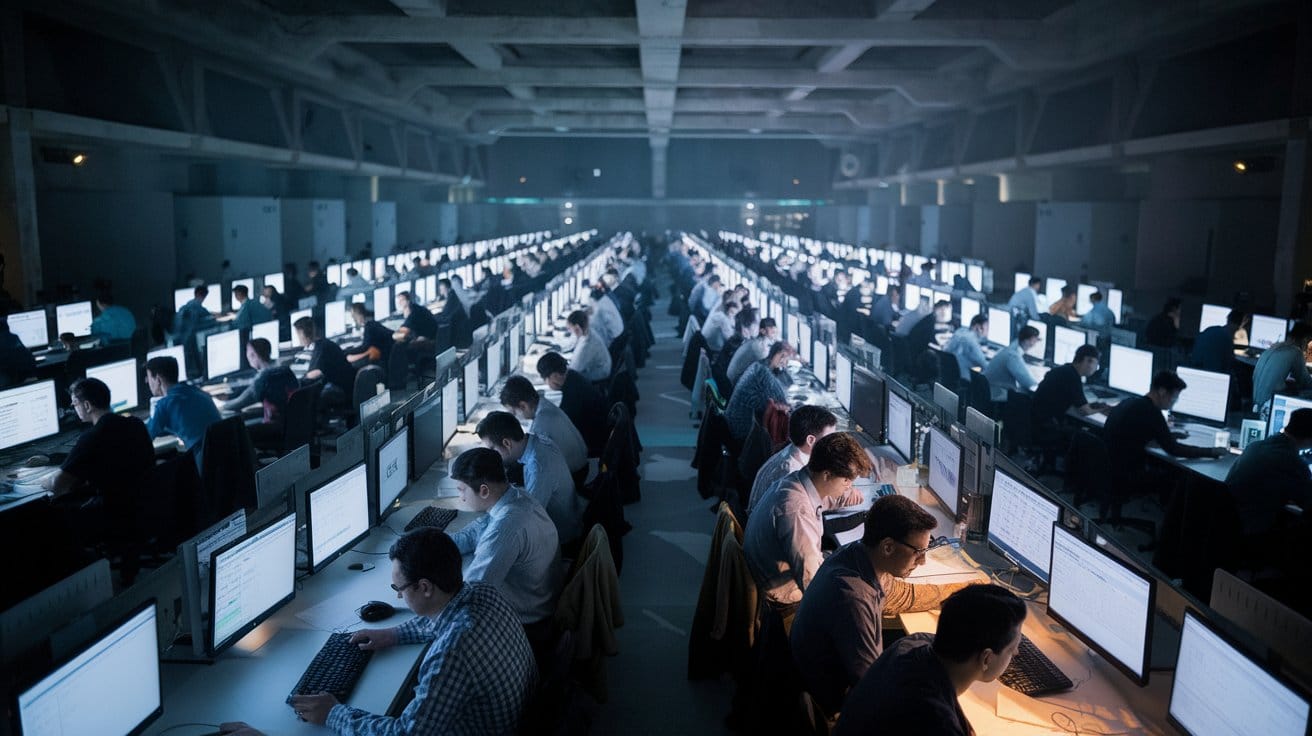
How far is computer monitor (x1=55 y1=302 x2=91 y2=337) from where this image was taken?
9414 millimetres

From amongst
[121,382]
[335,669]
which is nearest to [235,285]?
[121,382]

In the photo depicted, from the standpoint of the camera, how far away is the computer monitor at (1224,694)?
2166mm

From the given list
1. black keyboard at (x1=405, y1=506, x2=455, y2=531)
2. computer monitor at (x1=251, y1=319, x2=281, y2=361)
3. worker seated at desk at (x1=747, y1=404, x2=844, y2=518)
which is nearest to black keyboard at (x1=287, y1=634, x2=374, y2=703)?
black keyboard at (x1=405, y1=506, x2=455, y2=531)

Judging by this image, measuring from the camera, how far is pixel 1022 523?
3.80 meters

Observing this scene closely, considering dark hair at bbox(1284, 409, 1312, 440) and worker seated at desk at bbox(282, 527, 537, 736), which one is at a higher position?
dark hair at bbox(1284, 409, 1312, 440)

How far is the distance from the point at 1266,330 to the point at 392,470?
8.26m

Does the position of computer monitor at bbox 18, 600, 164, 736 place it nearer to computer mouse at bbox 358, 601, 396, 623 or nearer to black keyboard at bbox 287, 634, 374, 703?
black keyboard at bbox 287, 634, 374, 703

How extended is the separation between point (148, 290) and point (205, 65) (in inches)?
126

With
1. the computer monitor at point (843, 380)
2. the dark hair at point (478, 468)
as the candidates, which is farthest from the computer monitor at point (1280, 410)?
the dark hair at point (478, 468)

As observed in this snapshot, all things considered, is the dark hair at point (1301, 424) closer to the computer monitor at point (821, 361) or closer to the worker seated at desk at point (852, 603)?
the worker seated at desk at point (852, 603)

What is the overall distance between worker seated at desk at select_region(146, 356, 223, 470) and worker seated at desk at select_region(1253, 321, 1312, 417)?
6933 millimetres

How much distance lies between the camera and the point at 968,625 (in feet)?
7.91

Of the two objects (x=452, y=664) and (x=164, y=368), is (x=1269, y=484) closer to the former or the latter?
(x=452, y=664)

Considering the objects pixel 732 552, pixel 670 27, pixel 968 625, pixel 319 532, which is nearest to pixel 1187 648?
pixel 968 625
